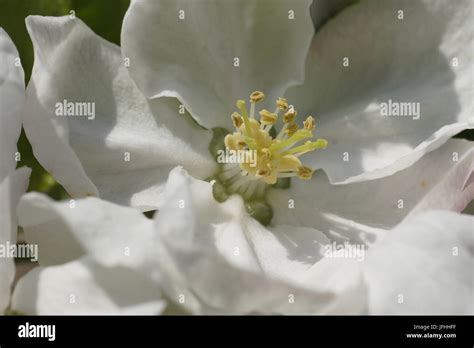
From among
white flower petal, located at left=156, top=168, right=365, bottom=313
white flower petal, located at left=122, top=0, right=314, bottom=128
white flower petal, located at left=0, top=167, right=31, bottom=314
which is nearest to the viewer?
white flower petal, located at left=156, top=168, right=365, bottom=313

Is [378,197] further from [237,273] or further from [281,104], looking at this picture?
[237,273]

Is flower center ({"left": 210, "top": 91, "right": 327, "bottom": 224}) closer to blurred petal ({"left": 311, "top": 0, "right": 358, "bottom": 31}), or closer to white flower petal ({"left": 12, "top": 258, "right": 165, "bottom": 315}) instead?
blurred petal ({"left": 311, "top": 0, "right": 358, "bottom": 31})

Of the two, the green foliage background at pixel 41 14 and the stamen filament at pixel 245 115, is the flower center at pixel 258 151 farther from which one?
the green foliage background at pixel 41 14

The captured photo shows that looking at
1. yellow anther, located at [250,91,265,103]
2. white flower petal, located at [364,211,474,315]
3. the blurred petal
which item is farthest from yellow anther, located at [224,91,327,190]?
white flower petal, located at [364,211,474,315]

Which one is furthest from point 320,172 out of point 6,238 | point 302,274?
point 6,238

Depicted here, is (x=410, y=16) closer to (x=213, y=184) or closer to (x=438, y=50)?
(x=438, y=50)

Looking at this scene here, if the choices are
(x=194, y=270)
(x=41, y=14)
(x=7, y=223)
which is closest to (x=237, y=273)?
(x=194, y=270)
